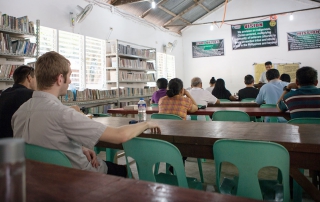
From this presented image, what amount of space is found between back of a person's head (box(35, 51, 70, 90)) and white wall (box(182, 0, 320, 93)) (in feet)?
28.7

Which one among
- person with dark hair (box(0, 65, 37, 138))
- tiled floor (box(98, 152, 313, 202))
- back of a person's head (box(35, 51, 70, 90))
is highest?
back of a person's head (box(35, 51, 70, 90))

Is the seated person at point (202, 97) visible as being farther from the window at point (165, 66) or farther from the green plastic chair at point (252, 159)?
the window at point (165, 66)

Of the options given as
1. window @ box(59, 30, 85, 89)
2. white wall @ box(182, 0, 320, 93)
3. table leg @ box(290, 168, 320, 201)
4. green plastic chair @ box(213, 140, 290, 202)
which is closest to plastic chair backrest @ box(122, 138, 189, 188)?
green plastic chair @ box(213, 140, 290, 202)

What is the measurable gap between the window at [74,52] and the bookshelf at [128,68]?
2.50ft

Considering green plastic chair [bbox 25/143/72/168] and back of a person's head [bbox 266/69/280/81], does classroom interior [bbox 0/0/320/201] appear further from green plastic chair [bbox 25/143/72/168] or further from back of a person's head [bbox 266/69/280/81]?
green plastic chair [bbox 25/143/72/168]

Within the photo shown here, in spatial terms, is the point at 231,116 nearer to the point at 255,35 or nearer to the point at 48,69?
the point at 48,69

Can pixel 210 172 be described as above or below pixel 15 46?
below

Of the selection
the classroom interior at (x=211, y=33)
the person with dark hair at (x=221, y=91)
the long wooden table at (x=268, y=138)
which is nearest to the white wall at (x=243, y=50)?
the classroom interior at (x=211, y=33)

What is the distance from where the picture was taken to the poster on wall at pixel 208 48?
9.70 metres

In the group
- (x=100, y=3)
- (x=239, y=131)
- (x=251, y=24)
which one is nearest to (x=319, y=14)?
(x=251, y=24)

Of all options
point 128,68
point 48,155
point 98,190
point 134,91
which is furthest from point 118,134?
point 134,91

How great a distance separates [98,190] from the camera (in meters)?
0.76

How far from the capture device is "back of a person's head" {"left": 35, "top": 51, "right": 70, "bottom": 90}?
1.38m

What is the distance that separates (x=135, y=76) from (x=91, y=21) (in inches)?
71.3
